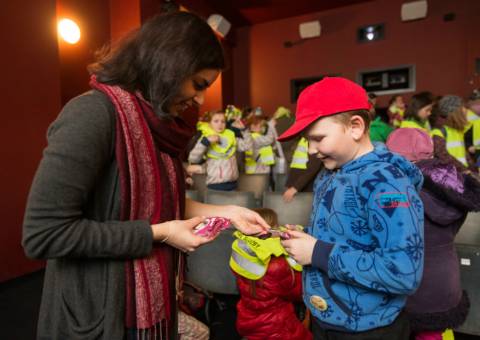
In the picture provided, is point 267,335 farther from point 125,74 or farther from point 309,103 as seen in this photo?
point 125,74

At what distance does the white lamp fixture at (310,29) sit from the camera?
346 inches

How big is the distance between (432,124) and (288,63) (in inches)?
235

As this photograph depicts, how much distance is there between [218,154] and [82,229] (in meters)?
3.59

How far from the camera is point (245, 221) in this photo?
1.26 metres

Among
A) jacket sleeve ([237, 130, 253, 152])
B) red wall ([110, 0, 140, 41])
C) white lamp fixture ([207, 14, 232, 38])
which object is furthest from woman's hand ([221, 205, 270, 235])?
white lamp fixture ([207, 14, 232, 38])

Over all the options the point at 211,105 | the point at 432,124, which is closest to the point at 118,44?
the point at 432,124

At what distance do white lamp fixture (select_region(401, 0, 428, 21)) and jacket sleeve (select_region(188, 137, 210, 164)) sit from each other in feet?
20.7

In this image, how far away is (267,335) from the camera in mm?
1967

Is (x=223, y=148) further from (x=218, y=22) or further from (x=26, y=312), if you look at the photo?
(x=218, y=22)

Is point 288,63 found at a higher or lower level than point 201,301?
higher

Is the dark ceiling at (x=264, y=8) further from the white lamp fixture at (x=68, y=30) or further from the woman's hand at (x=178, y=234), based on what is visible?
the woman's hand at (x=178, y=234)

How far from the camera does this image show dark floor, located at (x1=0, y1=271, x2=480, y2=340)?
2519 millimetres

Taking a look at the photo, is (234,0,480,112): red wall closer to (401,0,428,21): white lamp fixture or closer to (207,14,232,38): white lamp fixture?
(401,0,428,21): white lamp fixture

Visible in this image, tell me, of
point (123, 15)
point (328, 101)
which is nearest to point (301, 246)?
point (328, 101)
